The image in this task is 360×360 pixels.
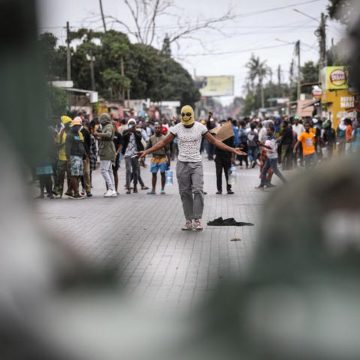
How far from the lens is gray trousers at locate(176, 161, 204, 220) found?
10.6 m

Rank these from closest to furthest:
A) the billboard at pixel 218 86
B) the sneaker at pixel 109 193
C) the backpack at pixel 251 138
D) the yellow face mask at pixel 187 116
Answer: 1. the yellow face mask at pixel 187 116
2. the sneaker at pixel 109 193
3. the backpack at pixel 251 138
4. the billboard at pixel 218 86

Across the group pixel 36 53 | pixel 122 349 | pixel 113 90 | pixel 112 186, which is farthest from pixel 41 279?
pixel 113 90

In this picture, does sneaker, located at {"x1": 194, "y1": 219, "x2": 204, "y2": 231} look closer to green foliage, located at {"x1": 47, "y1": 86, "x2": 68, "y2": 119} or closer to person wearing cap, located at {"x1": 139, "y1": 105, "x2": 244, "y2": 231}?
person wearing cap, located at {"x1": 139, "y1": 105, "x2": 244, "y2": 231}

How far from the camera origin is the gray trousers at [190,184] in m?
10.6

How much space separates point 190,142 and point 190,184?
1.92ft

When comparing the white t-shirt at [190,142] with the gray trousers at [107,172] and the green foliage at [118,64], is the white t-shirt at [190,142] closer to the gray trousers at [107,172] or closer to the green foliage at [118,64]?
the gray trousers at [107,172]

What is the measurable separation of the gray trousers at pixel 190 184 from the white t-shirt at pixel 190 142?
8cm

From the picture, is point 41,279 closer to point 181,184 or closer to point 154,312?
point 154,312

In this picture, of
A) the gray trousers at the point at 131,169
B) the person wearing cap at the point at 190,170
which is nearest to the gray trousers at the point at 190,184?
the person wearing cap at the point at 190,170

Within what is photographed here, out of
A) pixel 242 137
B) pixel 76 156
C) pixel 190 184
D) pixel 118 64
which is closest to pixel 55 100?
pixel 190 184

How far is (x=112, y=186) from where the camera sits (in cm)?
1662

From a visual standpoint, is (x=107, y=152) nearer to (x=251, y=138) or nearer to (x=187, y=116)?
(x=187, y=116)

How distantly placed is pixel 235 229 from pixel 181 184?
0.98 meters

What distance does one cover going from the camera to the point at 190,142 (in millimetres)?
10664
